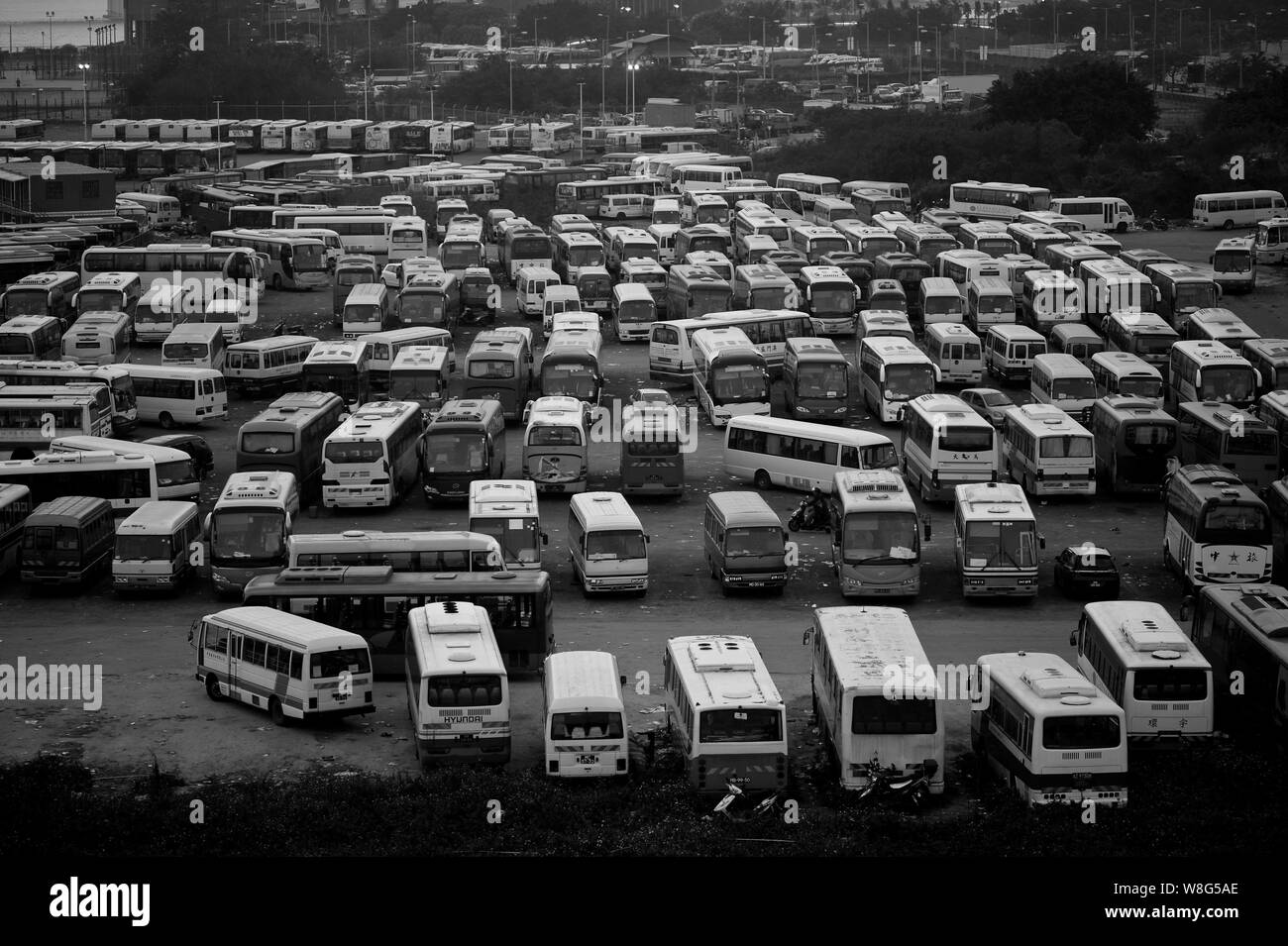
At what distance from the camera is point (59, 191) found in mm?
74812

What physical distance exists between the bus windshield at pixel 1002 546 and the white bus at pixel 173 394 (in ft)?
59.9

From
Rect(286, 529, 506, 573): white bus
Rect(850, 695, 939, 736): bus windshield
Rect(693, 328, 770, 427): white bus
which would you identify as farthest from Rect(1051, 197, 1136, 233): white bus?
Rect(850, 695, 939, 736): bus windshield

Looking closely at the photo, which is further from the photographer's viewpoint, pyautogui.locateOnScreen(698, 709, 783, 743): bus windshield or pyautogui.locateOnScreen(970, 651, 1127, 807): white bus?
pyautogui.locateOnScreen(698, 709, 783, 743): bus windshield

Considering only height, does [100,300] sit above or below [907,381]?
above

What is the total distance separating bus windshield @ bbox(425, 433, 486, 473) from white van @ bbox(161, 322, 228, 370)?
10999mm

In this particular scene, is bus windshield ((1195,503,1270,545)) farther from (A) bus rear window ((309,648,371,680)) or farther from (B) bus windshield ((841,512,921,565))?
(A) bus rear window ((309,648,371,680))

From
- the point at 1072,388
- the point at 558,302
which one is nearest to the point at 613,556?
the point at 1072,388

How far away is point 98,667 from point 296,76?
345 feet

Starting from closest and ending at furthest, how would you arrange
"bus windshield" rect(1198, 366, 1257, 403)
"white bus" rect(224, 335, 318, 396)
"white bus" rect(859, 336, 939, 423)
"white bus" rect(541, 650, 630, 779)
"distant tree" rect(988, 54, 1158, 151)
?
"white bus" rect(541, 650, 630, 779), "bus windshield" rect(1198, 366, 1257, 403), "white bus" rect(859, 336, 939, 423), "white bus" rect(224, 335, 318, 396), "distant tree" rect(988, 54, 1158, 151)

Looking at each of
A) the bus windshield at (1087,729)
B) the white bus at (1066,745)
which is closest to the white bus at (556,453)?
the white bus at (1066,745)

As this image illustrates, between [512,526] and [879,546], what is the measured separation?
518 cm

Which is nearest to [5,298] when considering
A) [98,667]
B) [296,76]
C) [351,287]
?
[351,287]

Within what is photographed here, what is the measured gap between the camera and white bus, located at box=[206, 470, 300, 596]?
2636 centimetres

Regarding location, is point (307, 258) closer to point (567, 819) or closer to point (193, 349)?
point (193, 349)
